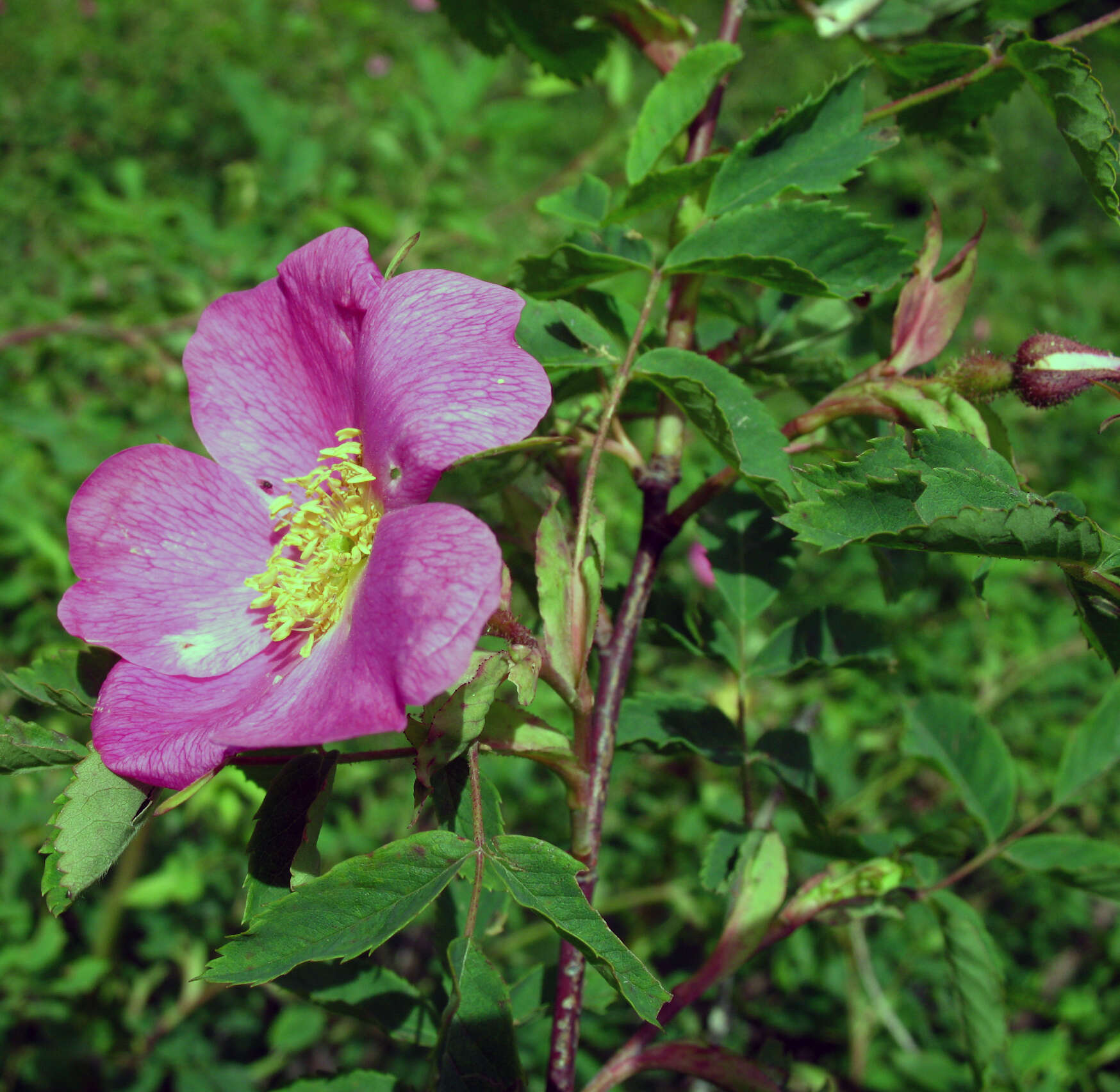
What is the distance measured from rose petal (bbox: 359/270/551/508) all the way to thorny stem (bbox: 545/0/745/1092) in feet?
0.34

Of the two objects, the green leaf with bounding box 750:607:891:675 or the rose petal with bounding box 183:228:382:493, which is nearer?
the rose petal with bounding box 183:228:382:493

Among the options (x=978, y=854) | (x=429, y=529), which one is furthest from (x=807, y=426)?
Result: (x=978, y=854)

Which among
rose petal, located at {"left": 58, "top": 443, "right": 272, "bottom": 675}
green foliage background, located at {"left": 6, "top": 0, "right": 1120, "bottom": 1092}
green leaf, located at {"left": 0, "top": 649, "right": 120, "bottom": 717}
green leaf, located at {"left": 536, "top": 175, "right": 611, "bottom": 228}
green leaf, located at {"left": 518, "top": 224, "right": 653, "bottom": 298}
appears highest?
green leaf, located at {"left": 536, "top": 175, "right": 611, "bottom": 228}

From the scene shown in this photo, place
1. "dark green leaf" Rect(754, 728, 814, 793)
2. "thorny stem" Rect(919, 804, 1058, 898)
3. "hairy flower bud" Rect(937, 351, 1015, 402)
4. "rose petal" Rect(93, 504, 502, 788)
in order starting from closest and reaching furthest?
"rose petal" Rect(93, 504, 502, 788) < "hairy flower bud" Rect(937, 351, 1015, 402) < "dark green leaf" Rect(754, 728, 814, 793) < "thorny stem" Rect(919, 804, 1058, 898)

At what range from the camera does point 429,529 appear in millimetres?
773

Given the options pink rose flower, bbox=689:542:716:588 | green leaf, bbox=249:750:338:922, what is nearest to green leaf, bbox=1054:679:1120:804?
green leaf, bbox=249:750:338:922

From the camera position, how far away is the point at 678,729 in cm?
114

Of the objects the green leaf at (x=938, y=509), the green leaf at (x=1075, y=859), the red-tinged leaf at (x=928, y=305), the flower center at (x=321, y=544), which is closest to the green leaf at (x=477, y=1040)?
→ the flower center at (x=321, y=544)

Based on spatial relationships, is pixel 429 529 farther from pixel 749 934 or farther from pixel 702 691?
pixel 702 691

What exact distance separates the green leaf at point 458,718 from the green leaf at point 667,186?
0.55 meters

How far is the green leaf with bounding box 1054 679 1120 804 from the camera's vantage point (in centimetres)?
146

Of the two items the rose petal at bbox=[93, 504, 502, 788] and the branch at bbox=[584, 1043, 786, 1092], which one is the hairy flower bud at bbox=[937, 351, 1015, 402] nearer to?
the rose petal at bbox=[93, 504, 502, 788]

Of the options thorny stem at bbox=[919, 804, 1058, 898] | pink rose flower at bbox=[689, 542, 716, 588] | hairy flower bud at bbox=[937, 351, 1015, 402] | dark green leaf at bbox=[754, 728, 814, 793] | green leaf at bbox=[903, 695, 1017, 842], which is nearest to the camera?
hairy flower bud at bbox=[937, 351, 1015, 402]

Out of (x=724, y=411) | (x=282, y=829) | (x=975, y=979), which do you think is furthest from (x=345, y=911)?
(x=975, y=979)
